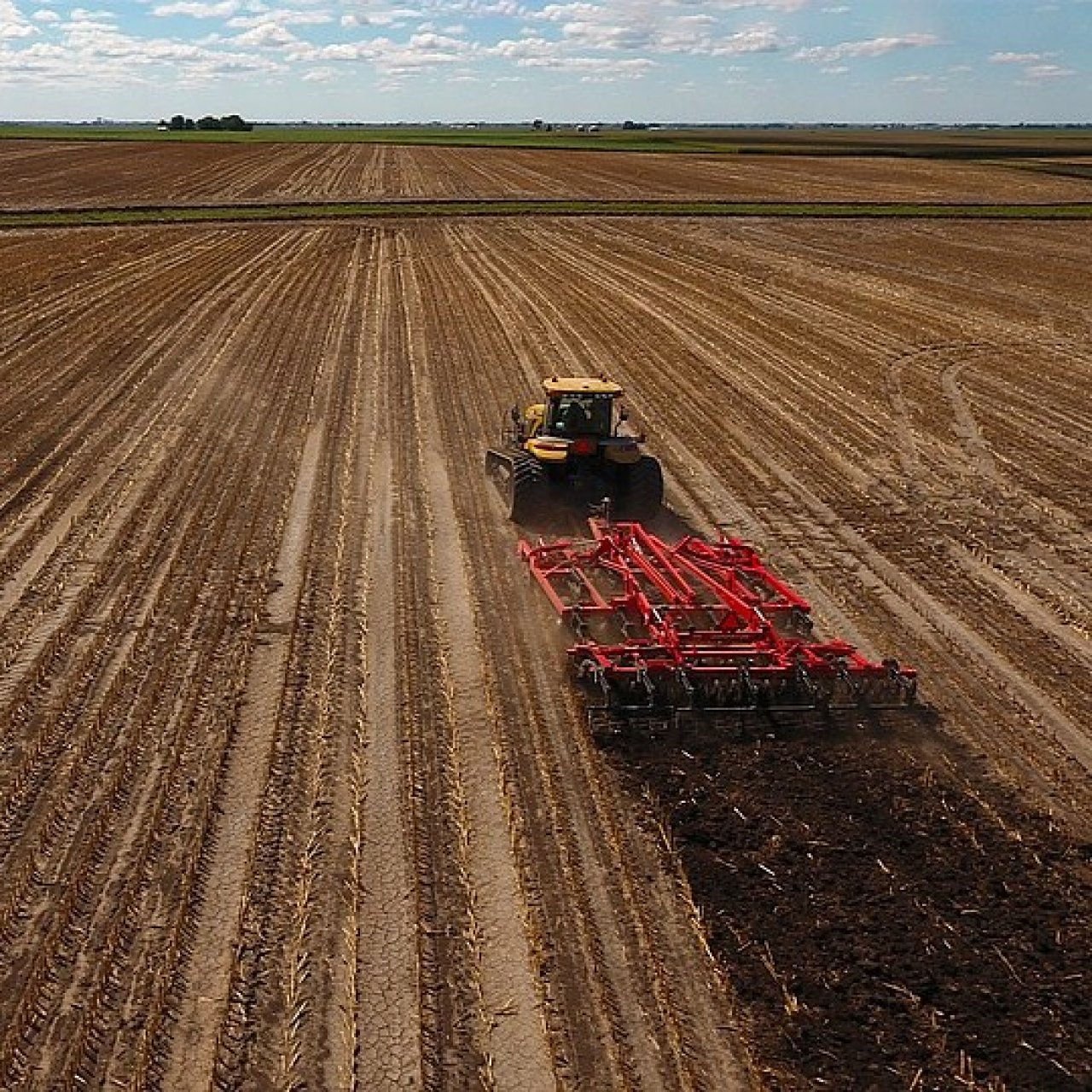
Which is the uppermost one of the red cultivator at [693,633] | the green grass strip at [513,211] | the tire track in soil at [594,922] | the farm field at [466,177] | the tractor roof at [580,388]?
the farm field at [466,177]

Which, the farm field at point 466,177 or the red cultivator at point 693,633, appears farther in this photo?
the farm field at point 466,177

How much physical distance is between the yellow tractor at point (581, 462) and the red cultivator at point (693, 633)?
106 cm

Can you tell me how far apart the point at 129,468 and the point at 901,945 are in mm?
12598

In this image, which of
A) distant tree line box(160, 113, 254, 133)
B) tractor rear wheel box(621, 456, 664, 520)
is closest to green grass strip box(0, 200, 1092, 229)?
tractor rear wheel box(621, 456, 664, 520)

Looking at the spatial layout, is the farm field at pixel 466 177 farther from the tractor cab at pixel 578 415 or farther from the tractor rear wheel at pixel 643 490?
the tractor rear wheel at pixel 643 490

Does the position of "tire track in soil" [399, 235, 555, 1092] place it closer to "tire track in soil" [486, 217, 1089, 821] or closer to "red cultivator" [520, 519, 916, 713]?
"red cultivator" [520, 519, 916, 713]

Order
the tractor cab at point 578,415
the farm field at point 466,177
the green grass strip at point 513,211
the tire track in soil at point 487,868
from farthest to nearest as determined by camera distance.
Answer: the farm field at point 466,177 < the green grass strip at point 513,211 < the tractor cab at point 578,415 < the tire track in soil at point 487,868

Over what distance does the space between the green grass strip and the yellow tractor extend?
3286cm

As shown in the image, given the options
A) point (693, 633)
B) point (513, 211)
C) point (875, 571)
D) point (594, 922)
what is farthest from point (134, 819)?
point (513, 211)

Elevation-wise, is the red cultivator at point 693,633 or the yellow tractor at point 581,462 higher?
the yellow tractor at point 581,462

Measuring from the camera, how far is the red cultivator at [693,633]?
9.44 metres

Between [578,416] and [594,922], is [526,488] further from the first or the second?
[594,922]

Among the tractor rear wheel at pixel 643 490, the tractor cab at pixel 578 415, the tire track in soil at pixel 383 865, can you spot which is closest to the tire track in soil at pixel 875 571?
the tractor rear wheel at pixel 643 490

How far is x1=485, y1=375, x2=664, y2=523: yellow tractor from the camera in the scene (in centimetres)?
1369
